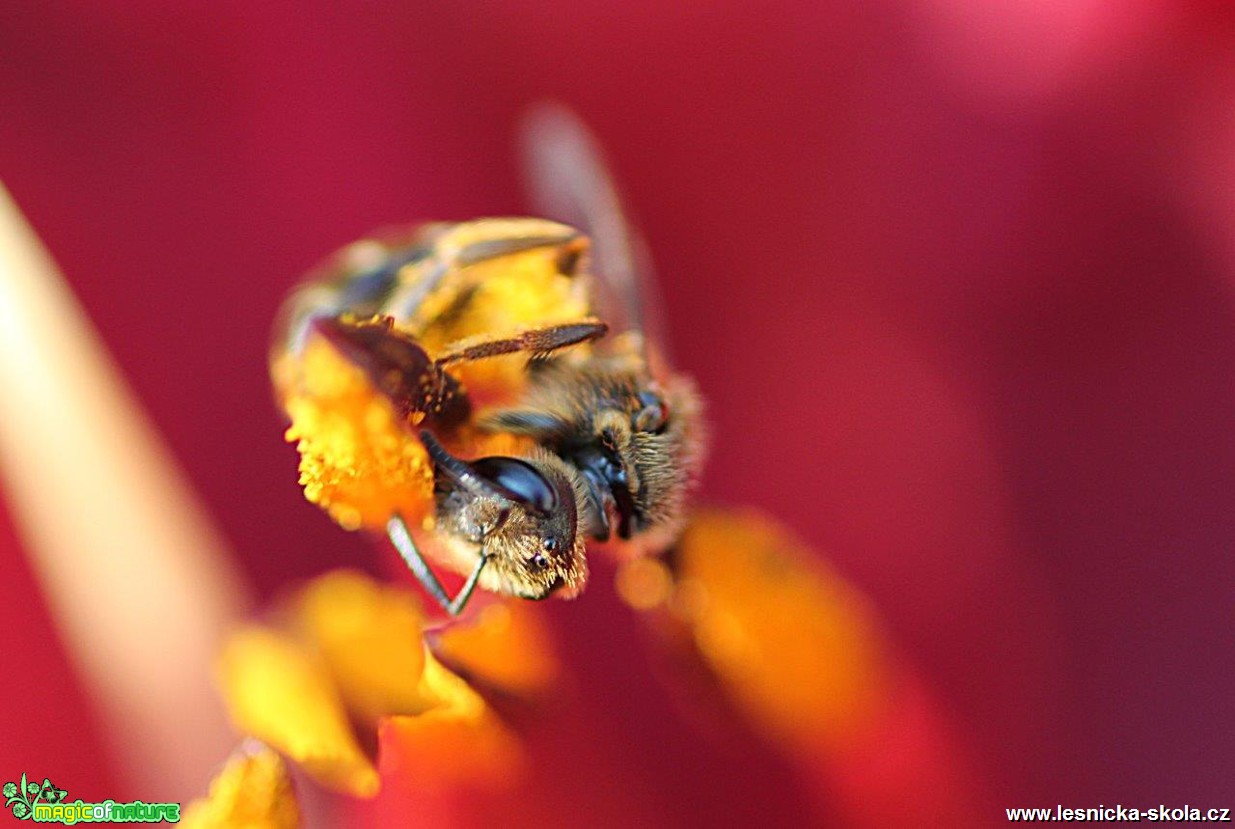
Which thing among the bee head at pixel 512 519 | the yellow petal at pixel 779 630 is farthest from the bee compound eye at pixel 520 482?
the yellow petal at pixel 779 630

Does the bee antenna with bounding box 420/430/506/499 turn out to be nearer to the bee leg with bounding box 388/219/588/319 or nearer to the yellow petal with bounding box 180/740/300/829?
the bee leg with bounding box 388/219/588/319

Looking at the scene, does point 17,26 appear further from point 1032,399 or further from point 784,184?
point 1032,399

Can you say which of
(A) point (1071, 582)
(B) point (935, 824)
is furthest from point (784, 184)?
(B) point (935, 824)

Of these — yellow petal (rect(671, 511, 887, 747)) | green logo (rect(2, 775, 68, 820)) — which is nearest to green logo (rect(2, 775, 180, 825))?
green logo (rect(2, 775, 68, 820))

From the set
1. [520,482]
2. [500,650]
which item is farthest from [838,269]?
[520,482]

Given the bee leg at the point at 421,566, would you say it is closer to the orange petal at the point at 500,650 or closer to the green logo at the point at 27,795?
the orange petal at the point at 500,650

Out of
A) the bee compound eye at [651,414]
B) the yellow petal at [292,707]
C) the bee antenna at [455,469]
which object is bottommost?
the yellow petal at [292,707]

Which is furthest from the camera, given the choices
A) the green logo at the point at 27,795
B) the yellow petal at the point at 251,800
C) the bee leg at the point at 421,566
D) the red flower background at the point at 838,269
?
the red flower background at the point at 838,269
